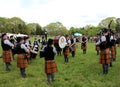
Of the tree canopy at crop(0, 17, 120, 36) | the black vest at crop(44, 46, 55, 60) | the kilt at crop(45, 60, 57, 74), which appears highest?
the tree canopy at crop(0, 17, 120, 36)

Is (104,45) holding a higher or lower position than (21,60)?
higher

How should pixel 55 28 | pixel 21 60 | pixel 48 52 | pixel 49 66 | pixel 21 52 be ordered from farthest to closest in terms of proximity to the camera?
pixel 55 28 < pixel 21 60 < pixel 21 52 < pixel 49 66 < pixel 48 52

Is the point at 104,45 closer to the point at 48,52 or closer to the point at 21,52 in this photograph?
the point at 48,52

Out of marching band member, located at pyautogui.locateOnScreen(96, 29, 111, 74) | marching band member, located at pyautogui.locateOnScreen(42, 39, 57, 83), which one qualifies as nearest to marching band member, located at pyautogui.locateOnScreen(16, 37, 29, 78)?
marching band member, located at pyautogui.locateOnScreen(42, 39, 57, 83)

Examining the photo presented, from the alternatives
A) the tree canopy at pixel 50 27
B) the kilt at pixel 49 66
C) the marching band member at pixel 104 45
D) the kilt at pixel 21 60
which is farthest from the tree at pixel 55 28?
the kilt at pixel 49 66

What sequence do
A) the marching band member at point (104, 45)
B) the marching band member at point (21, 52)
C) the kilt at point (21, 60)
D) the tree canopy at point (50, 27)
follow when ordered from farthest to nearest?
1. the tree canopy at point (50, 27)
2. the marching band member at point (104, 45)
3. the kilt at point (21, 60)
4. the marching band member at point (21, 52)

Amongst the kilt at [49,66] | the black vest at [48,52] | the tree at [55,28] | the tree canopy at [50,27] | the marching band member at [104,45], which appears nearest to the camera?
the black vest at [48,52]

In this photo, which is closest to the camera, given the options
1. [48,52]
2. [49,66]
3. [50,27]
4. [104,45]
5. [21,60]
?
[48,52]

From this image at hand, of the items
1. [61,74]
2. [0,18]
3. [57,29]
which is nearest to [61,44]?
[61,74]

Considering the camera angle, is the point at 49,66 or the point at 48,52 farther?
the point at 49,66

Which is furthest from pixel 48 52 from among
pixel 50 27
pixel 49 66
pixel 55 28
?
pixel 50 27

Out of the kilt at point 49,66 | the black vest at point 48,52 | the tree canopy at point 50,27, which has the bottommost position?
the kilt at point 49,66

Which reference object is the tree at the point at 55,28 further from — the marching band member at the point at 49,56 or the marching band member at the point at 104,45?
the marching band member at the point at 49,56

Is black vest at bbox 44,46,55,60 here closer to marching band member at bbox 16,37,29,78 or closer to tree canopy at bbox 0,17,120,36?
marching band member at bbox 16,37,29,78
